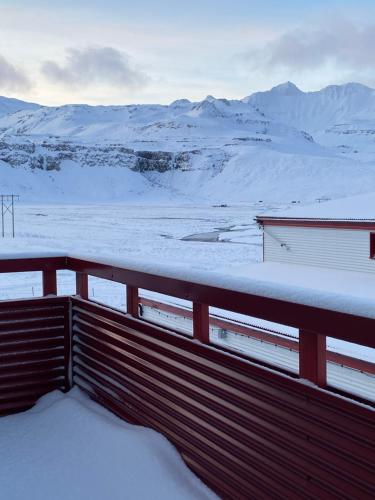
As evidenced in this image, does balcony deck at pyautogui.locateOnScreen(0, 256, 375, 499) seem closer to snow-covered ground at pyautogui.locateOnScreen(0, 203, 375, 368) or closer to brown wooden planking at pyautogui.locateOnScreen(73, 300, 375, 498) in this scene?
brown wooden planking at pyautogui.locateOnScreen(73, 300, 375, 498)

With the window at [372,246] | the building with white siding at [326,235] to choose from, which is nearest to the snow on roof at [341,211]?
the building with white siding at [326,235]

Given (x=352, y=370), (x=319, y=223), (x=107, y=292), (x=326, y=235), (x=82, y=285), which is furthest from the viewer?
(x=319, y=223)

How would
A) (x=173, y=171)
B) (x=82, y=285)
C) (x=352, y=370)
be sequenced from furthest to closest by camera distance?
(x=173, y=171) < (x=352, y=370) < (x=82, y=285)

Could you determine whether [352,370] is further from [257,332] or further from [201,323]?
[201,323]

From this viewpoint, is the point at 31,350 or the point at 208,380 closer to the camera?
the point at 208,380

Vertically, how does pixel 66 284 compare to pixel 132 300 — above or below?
below

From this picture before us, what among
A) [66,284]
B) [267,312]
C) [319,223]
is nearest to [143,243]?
[319,223]

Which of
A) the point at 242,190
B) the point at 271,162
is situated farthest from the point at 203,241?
the point at 271,162

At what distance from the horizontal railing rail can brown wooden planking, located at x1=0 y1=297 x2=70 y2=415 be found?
1.48ft

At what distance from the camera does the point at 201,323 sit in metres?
2.65

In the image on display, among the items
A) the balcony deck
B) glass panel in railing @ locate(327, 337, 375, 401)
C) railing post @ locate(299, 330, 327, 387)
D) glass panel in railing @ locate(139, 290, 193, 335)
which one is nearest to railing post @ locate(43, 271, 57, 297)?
the balcony deck

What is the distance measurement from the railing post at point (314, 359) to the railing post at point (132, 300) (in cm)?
132

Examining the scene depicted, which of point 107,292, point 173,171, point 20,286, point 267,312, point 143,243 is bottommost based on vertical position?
point 107,292

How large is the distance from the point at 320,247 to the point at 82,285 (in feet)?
41.8
